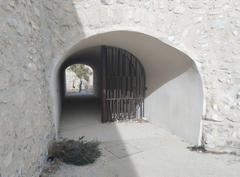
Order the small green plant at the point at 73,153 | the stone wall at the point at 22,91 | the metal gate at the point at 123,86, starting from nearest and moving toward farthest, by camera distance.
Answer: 1. the stone wall at the point at 22,91
2. the small green plant at the point at 73,153
3. the metal gate at the point at 123,86

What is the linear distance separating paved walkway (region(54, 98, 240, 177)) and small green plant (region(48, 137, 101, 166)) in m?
0.11

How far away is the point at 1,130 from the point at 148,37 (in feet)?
11.5

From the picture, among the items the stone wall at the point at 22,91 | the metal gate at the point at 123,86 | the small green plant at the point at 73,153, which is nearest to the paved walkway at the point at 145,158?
the small green plant at the point at 73,153

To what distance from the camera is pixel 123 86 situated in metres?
7.24

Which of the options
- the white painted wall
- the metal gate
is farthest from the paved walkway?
the metal gate

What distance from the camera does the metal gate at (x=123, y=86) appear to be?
22.8ft

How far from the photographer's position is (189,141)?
485 cm

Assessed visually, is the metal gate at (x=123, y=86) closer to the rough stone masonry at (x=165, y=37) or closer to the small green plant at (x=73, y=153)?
the rough stone masonry at (x=165, y=37)

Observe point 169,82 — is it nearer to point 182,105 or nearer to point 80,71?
point 182,105

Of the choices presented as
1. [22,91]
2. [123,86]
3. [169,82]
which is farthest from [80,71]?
[22,91]

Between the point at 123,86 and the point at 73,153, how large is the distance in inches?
147

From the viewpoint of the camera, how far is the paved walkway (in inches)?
137

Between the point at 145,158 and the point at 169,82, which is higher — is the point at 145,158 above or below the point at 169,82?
below

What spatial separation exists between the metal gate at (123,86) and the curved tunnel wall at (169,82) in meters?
0.45
